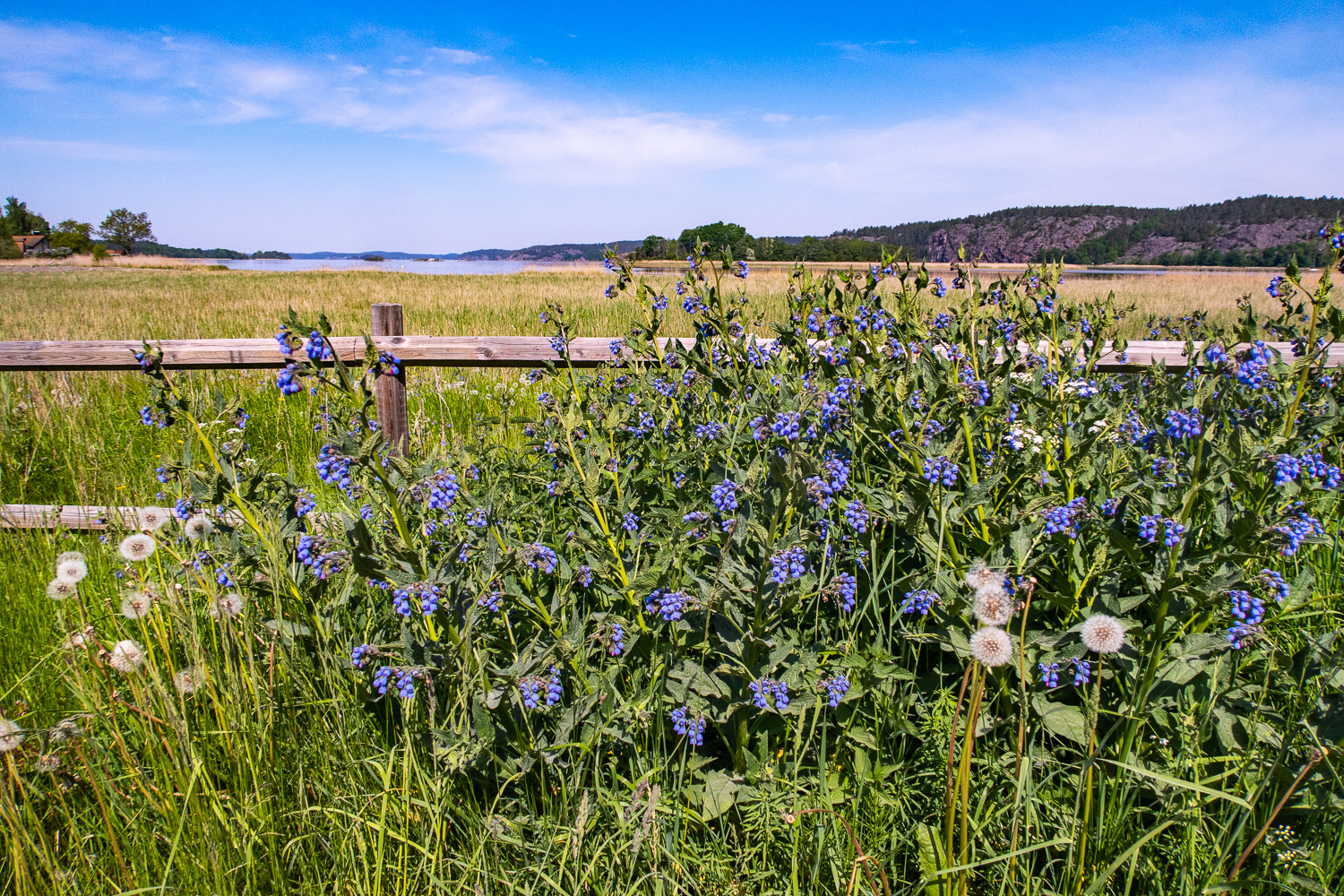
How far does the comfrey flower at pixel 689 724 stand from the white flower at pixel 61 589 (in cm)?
146

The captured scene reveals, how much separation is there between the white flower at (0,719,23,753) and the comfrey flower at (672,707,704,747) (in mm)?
1306

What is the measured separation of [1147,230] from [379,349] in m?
95.0

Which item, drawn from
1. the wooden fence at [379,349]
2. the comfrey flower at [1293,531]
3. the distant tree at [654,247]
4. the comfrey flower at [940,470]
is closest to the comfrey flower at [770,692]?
the comfrey flower at [940,470]

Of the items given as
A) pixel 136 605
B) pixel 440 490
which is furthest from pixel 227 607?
pixel 440 490

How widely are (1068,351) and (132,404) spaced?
7.11 metres

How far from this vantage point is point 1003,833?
4.98 ft

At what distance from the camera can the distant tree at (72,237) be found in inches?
2970

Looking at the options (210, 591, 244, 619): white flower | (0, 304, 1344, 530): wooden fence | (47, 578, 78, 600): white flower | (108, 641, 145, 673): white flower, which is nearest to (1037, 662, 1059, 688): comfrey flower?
(210, 591, 244, 619): white flower

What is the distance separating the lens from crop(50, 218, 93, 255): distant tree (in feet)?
247

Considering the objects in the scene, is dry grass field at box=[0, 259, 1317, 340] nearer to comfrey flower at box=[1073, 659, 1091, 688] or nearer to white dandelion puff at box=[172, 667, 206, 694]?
white dandelion puff at box=[172, 667, 206, 694]

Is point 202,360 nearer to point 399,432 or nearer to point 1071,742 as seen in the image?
point 399,432

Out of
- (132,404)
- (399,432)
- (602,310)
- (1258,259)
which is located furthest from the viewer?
(1258,259)

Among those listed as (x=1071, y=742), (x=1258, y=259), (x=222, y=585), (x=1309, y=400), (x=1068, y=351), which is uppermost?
(x=1258, y=259)

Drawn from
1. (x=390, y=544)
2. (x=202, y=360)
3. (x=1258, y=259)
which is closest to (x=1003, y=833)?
(x=390, y=544)
